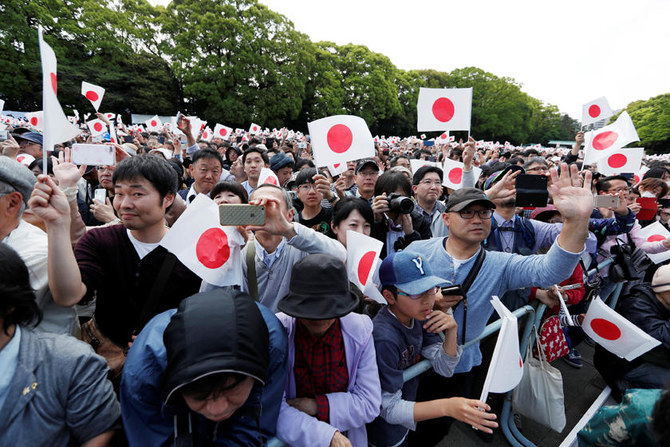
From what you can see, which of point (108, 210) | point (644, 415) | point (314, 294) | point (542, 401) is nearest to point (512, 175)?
point (542, 401)

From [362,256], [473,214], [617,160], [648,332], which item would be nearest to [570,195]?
[473,214]

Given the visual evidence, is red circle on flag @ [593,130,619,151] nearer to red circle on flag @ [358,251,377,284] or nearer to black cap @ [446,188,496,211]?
black cap @ [446,188,496,211]

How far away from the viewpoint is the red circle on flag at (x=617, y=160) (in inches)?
186

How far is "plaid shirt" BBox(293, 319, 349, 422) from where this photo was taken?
4.90 ft

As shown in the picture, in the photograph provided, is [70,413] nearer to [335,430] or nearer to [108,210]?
[335,430]

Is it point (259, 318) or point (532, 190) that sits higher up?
point (532, 190)

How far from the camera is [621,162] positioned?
15.5 ft

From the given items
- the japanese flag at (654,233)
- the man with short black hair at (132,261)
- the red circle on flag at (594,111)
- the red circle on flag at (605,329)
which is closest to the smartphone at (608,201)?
the red circle on flag at (605,329)

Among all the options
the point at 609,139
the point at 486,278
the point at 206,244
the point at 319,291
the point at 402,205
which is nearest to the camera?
the point at 319,291

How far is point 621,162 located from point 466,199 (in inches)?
171

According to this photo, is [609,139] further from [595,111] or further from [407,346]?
[407,346]

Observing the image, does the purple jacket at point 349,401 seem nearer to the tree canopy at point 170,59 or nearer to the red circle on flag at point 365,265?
the red circle on flag at point 365,265

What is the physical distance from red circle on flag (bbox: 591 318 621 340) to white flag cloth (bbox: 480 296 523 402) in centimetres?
148

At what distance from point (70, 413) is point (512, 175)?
119 inches
